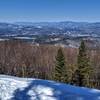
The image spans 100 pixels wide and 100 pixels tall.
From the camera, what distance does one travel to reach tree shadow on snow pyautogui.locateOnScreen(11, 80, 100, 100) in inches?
98.7

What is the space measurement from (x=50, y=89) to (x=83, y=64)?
33662 mm

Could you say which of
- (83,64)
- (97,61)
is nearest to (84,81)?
(83,64)

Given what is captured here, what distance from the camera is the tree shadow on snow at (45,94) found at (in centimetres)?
251

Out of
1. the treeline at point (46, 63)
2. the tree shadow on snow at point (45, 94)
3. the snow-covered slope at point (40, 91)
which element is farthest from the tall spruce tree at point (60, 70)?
the tree shadow on snow at point (45, 94)

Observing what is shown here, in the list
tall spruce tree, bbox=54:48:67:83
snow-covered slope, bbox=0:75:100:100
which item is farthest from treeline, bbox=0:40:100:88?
snow-covered slope, bbox=0:75:100:100

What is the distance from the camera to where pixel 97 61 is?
196ft

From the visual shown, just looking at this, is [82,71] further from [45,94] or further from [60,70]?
[45,94]

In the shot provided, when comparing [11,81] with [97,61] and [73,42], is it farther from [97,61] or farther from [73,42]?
[73,42]

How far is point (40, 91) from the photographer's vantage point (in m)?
2.66

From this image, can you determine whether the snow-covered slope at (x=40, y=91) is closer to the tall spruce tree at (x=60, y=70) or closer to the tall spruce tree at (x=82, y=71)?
the tall spruce tree at (x=82, y=71)

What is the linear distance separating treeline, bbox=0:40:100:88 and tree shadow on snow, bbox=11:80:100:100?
3266 cm

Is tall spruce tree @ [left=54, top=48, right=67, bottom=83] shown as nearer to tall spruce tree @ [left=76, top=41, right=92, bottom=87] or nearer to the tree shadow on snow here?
tall spruce tree @ [left=76, top=41, right=92, bottom=87]

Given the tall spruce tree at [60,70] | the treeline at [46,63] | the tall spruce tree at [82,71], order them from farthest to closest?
the treeline at [46,63] < the tall spruce tree at [60,70] < the tall spruce tree at [82,71]

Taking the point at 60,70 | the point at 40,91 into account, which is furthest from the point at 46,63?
the point at 40,91
